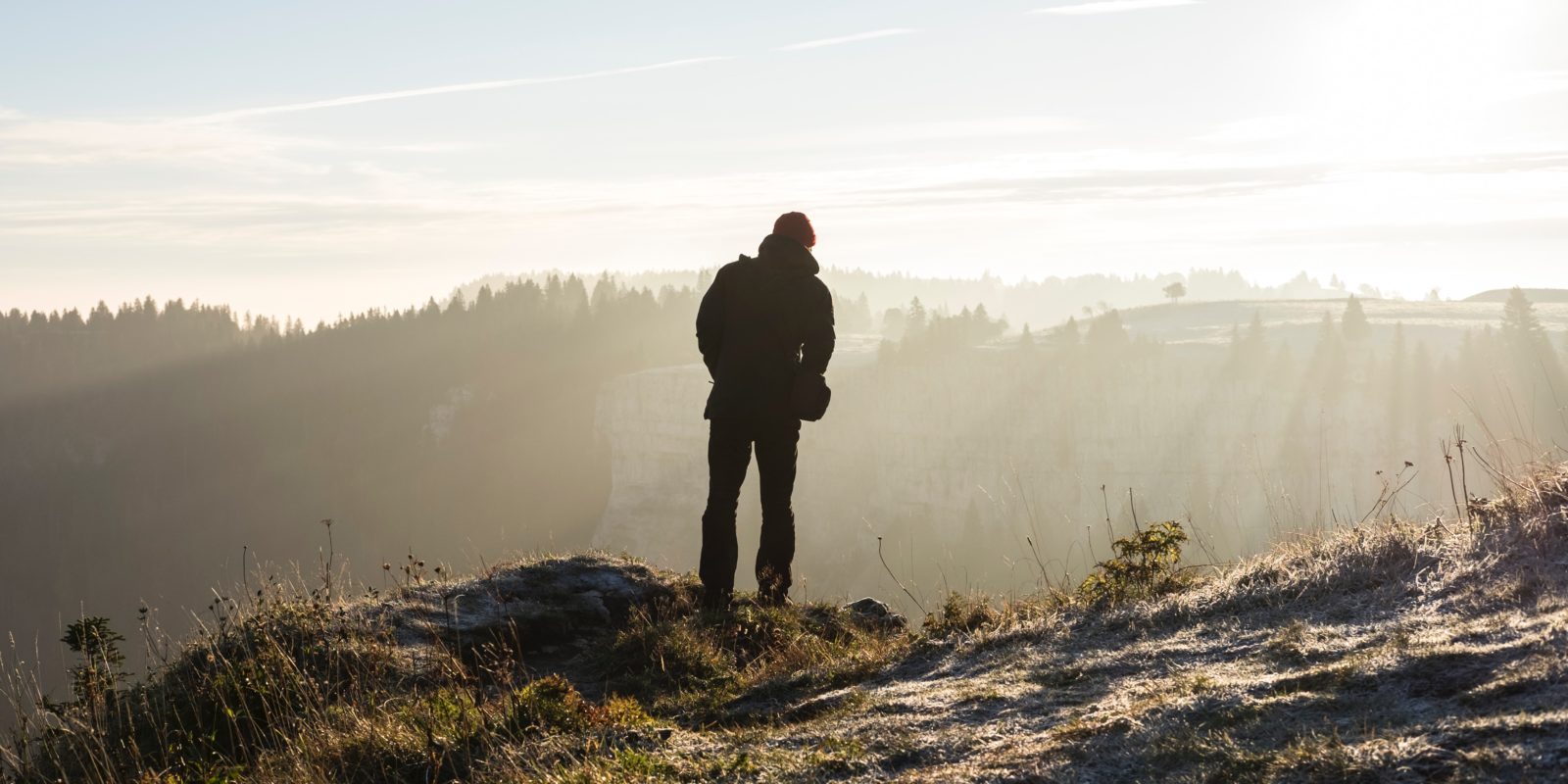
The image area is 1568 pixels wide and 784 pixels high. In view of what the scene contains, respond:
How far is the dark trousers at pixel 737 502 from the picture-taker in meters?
8.39

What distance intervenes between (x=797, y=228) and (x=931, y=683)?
403 cm

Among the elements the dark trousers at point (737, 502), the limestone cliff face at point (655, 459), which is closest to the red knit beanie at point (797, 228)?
the dark trousers at point (737, 502)

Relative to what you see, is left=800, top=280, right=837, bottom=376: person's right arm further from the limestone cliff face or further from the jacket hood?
the limestone cliff face

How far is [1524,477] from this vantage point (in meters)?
6.36

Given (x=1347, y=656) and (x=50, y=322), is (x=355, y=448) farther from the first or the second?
(x=1347, y=656)

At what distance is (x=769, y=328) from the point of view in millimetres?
8453

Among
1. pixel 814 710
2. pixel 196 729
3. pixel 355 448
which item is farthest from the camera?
pixel 355 448

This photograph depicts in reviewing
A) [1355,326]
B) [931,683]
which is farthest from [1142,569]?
[1355,326]

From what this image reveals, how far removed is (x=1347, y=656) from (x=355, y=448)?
158 m

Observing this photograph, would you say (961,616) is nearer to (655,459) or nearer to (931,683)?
(931,683)

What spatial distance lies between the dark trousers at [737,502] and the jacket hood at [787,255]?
43.4 inches

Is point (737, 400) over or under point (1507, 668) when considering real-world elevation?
over

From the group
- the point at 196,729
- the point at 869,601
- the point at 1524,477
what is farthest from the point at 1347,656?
the point at 196,729

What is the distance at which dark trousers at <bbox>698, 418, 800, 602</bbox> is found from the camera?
330 inches
